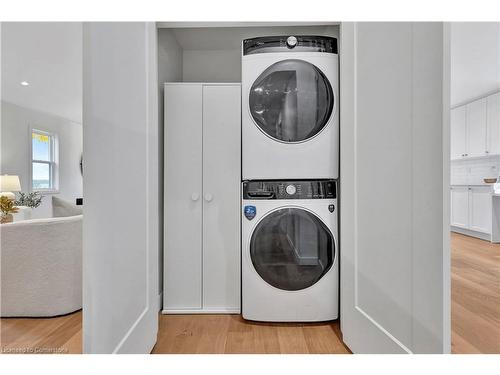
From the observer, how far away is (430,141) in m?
1.02

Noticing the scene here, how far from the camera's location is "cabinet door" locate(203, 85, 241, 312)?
1.98 meters

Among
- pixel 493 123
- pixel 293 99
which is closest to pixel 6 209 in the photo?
pixel 293 99

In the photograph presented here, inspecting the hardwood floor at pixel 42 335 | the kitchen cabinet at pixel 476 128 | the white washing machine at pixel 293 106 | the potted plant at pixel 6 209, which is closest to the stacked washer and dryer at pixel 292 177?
the white washing machine at pixel 293 106

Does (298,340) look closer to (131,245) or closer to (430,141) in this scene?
(131,245)

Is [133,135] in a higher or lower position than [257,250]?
higher

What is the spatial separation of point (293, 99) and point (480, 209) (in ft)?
14.3

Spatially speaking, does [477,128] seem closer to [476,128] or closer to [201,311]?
[476,128]

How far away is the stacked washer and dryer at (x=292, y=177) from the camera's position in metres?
1.83

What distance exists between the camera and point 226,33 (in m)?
2.32

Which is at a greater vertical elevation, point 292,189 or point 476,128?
point 476,128

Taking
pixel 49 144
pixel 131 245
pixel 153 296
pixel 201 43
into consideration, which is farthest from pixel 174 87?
pixel 49 144

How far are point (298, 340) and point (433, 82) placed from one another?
4.68 feet

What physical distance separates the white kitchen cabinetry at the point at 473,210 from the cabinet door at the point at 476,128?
65cm

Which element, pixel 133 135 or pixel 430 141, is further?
pixel 133 135
